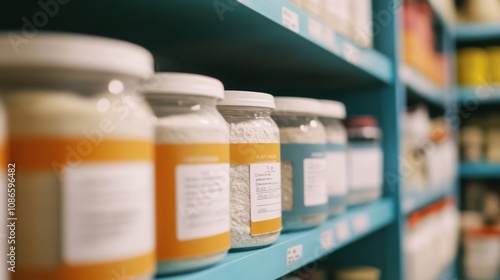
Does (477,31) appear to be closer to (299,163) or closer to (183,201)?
(299,163)

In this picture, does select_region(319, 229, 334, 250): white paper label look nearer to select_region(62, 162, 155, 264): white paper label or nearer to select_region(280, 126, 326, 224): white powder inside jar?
select_region(280, 126, 326, 224): white powder inside jar

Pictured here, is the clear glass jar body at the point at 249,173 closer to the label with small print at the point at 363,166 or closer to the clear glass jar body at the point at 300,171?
the clear glass jar body at the point at 300,171

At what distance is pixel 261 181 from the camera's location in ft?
2.36

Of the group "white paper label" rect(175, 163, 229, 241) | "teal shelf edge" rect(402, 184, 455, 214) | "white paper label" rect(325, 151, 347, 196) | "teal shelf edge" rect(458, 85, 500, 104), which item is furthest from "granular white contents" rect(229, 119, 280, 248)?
"teal shelf edge" rect(458, 85, 500, 104)

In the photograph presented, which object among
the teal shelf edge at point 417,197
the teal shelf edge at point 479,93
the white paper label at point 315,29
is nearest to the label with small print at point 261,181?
the white paper label at point 315,29

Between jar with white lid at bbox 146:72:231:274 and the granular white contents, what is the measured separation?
12 centimetres

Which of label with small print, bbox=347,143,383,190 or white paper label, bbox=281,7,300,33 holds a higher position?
white paper label, bbox=281,7,300,33

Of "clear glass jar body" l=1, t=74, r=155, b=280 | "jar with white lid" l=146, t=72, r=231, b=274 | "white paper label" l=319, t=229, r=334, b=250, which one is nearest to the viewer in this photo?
"clear glass jar body" l=1, t=74, r=155, b=280

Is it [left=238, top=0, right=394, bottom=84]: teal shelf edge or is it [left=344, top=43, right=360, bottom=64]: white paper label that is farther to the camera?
[left=344, top=43, right=360, bottom=64]: white paper label

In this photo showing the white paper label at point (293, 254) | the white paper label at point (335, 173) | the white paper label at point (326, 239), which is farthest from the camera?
the white paper label at point (335, 173)

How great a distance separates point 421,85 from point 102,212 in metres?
1.65

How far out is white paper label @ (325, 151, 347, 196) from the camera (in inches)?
40.8

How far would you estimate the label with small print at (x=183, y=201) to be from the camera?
1.75 feet

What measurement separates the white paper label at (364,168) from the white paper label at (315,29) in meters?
0.37
